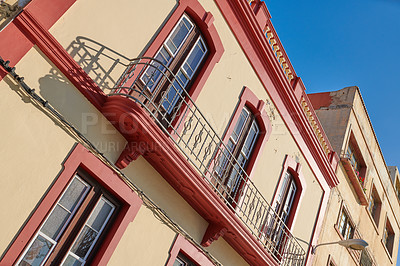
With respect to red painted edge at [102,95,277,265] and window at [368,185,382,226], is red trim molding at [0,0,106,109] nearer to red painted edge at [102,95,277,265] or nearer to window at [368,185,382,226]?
red painted edge at [102,95,277,265]

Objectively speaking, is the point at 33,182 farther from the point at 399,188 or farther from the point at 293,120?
the point at 399,188

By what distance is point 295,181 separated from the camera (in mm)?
12273

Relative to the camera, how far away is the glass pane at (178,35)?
8155mm

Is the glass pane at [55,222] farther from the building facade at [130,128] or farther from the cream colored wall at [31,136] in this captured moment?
the cream colored wall at [31,136]

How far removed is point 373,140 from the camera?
19000 millimetres

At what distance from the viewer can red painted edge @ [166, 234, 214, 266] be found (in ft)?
24.9

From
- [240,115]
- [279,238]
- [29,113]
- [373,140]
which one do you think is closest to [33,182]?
[29,113]

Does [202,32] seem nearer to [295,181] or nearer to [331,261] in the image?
[295,181]

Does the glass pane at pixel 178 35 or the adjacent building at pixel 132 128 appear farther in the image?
the glass pane at pixel 178 35

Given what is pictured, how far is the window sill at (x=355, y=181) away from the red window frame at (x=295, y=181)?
371cm

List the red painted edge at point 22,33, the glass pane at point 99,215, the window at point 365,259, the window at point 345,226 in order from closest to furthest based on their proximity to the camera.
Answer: the red painted edge at point 22,33 < the glass pane at point 99,215 < the window at point 345,226 < the window at point 365,259

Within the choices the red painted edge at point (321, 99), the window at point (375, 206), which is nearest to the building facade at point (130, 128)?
the red painted edge at point (321, 99)

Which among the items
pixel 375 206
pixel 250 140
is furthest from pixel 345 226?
pixel 250 140

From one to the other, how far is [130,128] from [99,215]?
4.72ft
